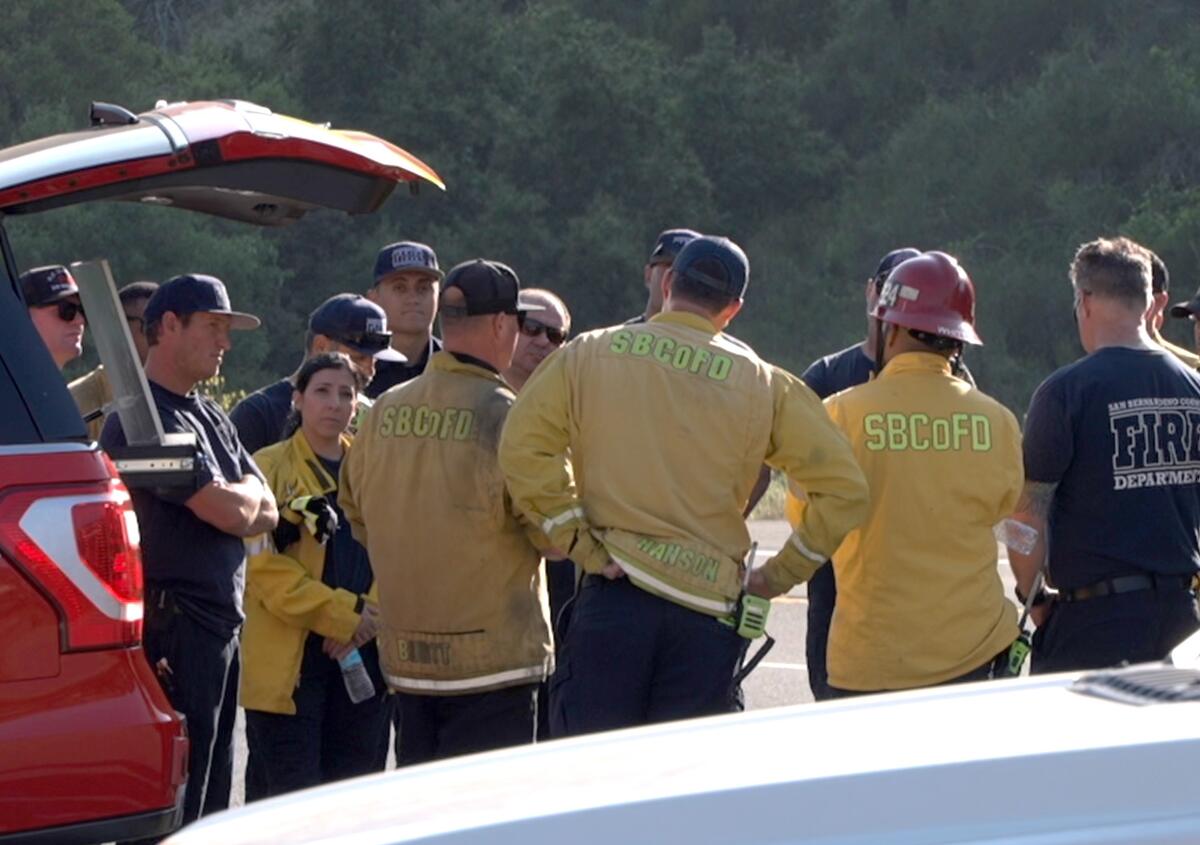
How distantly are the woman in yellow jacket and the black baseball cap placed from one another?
79cm

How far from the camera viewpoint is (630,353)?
5.12 metres

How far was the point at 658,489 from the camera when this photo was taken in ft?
16.6

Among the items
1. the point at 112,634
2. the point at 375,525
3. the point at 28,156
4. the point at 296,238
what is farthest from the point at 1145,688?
the point at 296,238

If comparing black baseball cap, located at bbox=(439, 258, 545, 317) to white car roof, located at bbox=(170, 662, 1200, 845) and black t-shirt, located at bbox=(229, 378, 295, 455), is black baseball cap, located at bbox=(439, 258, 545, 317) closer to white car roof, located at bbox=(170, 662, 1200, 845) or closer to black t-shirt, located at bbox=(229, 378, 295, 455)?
black t-shirt, located at bbox=(229, 378, 295, 455)

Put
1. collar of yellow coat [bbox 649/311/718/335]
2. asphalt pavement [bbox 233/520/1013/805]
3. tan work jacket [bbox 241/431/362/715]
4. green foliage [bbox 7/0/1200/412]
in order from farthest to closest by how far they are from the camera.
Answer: green foliage [bbox 7/0/1200/412]
asphalt pavement [bbox 233/520/1013/805]
tan work jacket [bbox 241/431/362/715]
collar of yellow coat [bbox 649/311/718/335]

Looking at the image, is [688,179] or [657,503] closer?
[657,503]

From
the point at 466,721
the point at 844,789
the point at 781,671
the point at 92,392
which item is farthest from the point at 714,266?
the point at 781,671

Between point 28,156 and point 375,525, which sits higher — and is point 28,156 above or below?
above

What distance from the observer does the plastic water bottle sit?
5.95m

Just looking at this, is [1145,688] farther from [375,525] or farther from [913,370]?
[375,525]

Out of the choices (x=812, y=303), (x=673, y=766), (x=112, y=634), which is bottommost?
(x=812, y=303)

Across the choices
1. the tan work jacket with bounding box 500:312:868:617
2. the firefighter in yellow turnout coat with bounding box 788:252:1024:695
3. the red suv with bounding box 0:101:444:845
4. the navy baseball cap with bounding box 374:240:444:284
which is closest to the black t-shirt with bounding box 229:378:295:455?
the navy baseball cap with bounding box 374:240:444:284

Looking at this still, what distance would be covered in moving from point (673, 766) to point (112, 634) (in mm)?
1854

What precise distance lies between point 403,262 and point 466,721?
240 centimetres
